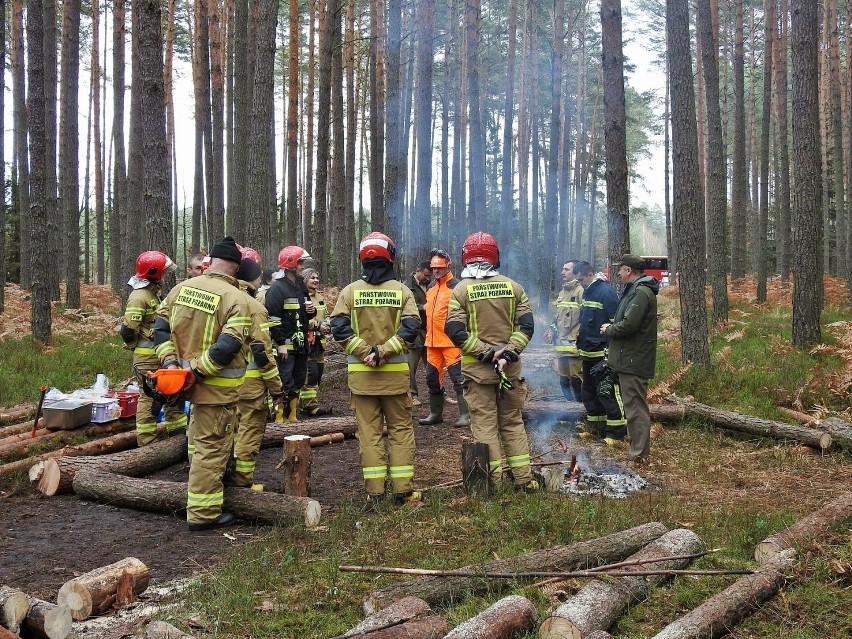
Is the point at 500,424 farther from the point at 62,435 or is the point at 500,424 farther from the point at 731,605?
the point at 62,435

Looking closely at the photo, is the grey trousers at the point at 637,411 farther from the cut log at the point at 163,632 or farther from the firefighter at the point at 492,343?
the cut log at the point at 163,632

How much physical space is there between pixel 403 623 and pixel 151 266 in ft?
19.9

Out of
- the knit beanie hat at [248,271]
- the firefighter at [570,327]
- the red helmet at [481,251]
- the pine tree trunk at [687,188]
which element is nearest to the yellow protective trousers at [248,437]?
the knit beanie hat at [248,271]

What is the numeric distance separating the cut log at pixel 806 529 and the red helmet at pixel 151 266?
22.9 feet

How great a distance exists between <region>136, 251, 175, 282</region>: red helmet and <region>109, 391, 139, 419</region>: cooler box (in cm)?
160

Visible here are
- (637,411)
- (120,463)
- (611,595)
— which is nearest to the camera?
(611,595)

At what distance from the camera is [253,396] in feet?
25.2

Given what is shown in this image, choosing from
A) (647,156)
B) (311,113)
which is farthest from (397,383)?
(647,156)

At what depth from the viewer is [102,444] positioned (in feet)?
26.5

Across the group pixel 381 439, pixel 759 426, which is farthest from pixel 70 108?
pixel 759 426

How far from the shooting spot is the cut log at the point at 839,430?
7945 mm

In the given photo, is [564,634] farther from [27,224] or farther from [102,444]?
[27,224]

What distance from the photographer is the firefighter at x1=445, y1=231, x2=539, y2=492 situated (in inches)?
272

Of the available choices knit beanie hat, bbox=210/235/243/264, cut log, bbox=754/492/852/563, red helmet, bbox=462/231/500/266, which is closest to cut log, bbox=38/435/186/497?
knit beanie hat, bbox=210/235/243/264
